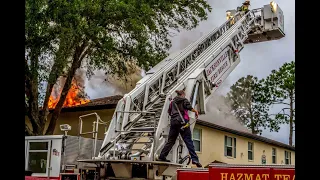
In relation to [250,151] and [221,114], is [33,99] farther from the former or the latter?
[221,114]

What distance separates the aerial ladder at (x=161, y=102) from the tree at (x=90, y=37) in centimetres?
222

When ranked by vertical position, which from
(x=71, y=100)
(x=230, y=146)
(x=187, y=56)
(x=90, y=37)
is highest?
(x=90, y=37)

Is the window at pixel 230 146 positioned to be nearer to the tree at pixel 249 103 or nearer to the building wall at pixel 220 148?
the building wall at pixel 220 148

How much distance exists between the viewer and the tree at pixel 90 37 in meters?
11.2

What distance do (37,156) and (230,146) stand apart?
28.6 ft

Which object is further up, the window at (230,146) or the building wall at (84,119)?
the building wall at (84,119)

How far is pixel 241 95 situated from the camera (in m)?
23.6

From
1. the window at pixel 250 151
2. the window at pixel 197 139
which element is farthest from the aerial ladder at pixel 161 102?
the window at pixel 250 151

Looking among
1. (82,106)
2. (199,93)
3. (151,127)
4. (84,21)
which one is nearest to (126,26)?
(84,21)

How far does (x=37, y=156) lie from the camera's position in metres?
7.60

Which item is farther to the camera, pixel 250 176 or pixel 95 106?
pixel 95 106

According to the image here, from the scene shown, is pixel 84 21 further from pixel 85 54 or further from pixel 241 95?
pixel 241 95

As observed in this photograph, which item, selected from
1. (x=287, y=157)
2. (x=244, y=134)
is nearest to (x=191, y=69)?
(x=244, y=134)
